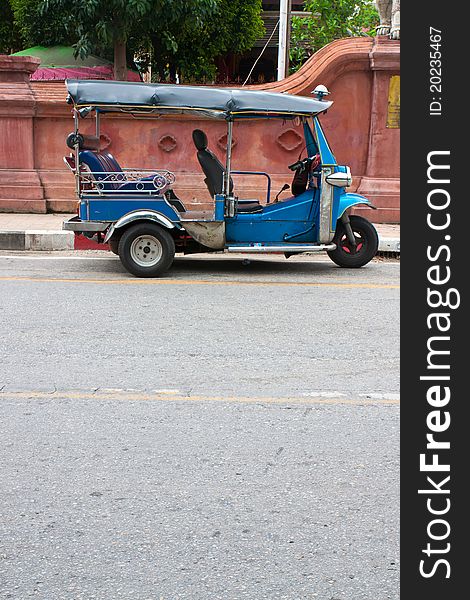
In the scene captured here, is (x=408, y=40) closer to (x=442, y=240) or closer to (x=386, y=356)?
(x=442, y=240)

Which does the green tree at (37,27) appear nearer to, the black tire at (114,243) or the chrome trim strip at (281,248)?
the black tire at (114,243)

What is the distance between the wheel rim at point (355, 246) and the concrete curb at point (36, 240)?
3.90 metres

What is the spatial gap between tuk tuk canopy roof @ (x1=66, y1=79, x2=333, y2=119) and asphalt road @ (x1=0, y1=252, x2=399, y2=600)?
254 cm

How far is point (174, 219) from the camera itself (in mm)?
10469

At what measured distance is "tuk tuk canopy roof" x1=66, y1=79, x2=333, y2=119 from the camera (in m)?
10.2

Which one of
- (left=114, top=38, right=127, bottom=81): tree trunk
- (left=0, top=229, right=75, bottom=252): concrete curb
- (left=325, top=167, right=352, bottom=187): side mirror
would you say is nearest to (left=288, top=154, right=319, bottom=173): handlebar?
(left=325, top=167, right=352, bottom=187): side mirror

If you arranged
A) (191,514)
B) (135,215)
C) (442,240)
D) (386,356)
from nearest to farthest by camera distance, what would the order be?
1. (442,240)
2. (191,514)
3. (386,356)
4. (135,215)

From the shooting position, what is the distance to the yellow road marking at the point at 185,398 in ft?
18.8

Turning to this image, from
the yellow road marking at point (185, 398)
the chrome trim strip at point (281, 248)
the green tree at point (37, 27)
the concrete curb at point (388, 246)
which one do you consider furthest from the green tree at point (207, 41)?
the yellow road marking at point (185, 398)

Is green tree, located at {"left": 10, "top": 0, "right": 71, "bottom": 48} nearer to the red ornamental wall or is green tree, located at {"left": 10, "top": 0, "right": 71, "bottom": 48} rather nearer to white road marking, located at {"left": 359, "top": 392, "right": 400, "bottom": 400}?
the red ornamental wall

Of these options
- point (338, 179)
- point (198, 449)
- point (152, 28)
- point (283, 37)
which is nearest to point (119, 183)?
point (338, 179)

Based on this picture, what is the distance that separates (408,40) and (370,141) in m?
13.9

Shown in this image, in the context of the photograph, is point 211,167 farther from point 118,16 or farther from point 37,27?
point 37,27

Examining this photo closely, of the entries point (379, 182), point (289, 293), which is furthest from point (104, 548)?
point (379, 182)
